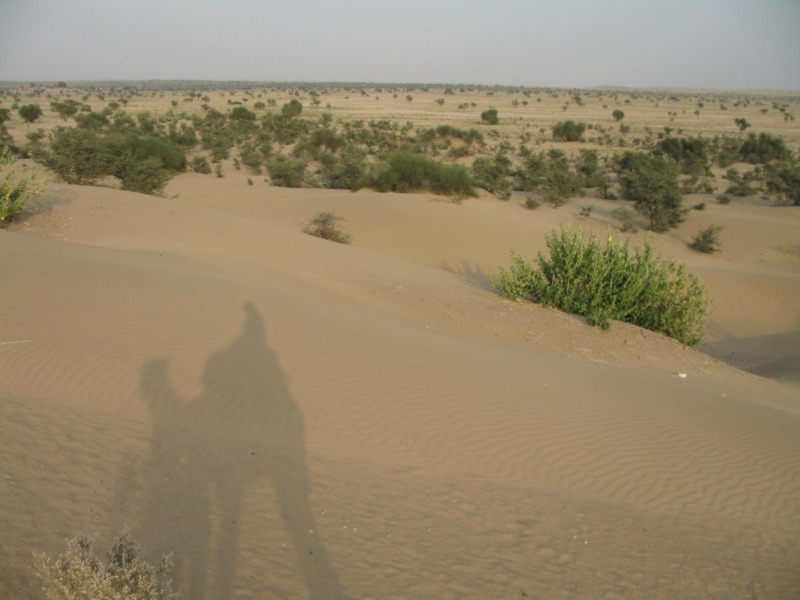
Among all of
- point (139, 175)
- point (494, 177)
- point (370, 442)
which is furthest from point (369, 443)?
point (494, 177)

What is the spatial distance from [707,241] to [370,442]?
1900 centimetres

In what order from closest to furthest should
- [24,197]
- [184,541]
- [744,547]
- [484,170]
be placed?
[184,541], [744,547], [24,197], [484,170]

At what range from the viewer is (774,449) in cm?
620

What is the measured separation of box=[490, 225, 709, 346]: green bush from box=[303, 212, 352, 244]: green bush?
8245mm

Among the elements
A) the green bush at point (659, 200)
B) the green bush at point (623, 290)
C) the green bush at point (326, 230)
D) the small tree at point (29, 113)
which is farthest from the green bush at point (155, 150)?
the small tree at point (29, 113)

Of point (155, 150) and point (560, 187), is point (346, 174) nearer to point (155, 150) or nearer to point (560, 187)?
point (155, 150)

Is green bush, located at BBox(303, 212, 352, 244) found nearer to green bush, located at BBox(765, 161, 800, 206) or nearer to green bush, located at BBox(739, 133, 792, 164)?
green bush, located at BBox(765, 161, 800, 206)

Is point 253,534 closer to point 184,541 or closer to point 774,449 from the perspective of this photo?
point 184,541

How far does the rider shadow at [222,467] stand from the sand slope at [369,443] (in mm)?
20

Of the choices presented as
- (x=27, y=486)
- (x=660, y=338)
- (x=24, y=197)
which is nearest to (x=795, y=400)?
(x=660, y=338)

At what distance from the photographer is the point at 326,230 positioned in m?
18.4

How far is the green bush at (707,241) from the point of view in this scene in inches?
820

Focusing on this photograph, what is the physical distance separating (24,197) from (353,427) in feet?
36.8

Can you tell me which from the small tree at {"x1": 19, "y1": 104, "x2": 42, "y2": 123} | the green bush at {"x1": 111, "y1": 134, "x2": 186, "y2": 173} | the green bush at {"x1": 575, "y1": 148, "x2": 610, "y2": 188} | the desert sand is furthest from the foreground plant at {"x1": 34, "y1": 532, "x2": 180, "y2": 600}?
the small tree at {"x1": 19, "y1": 104, "x2": 42, "y2": 123}
